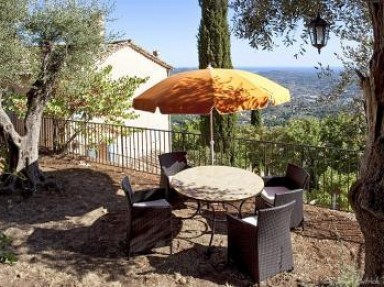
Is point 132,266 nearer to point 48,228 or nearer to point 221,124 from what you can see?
point 48,228

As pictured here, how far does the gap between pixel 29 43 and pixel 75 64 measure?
888mm

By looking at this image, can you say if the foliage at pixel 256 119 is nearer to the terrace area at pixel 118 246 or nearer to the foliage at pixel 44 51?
the terrace area at pixel 118 246

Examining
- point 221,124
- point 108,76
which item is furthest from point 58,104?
point 221,124

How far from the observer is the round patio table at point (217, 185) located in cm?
550

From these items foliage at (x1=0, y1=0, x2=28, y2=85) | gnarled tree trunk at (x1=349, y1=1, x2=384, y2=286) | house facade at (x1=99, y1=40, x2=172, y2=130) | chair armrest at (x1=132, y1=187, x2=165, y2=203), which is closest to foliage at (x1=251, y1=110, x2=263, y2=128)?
house facade at (x1=99, y1=40, x2=172, y2=130)

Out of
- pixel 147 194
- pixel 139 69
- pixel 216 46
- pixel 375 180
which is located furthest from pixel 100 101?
pixel 139 69

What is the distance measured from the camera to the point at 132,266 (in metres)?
5.25

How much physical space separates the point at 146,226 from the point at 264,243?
1.58m

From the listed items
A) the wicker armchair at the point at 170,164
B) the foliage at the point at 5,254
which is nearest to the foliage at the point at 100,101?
the wicker armchair at the point at 170,164

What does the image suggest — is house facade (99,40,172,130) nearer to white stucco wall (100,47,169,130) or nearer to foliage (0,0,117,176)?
white stucco wall (100,47,169,130)

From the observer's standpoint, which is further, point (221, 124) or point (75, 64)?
point (221, 124)

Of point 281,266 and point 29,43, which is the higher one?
point 29,43

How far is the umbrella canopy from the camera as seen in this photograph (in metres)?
5.80

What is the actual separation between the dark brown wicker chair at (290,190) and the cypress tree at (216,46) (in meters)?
8.52
